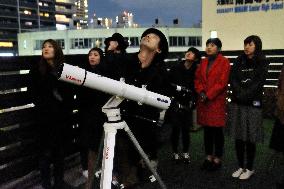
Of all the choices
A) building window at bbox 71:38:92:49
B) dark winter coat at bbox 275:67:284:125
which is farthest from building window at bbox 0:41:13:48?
dark winter coat at bbox 275:67:284:125

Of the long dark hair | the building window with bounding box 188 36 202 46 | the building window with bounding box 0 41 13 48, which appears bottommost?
the long dark hair

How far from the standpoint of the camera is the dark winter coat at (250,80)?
4820 millimetres

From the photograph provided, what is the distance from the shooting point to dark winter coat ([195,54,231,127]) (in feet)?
17.0

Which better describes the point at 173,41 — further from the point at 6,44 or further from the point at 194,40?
the point at 6,44

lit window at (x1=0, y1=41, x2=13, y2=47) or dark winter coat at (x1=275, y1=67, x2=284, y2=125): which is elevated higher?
lit window at (x1=0, y1=41, x2=13, y2=47)

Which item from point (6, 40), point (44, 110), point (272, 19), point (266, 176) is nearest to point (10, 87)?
point (44, 110)

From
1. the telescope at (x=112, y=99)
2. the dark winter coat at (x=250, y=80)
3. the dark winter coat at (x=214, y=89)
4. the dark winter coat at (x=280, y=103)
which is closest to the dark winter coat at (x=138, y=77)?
the telescope at (x=112, y=99)

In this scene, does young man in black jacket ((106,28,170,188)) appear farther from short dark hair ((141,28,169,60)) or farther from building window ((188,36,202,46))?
building window ((188,36,202,46))

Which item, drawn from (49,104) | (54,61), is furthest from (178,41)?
(49,104)

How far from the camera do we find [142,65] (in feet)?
9.66

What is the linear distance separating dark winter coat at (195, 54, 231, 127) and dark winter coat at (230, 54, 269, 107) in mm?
254

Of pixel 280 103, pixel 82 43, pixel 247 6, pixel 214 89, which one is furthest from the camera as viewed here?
pixel 82 43

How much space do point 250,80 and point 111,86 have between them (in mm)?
2904

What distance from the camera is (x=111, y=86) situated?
247cm
